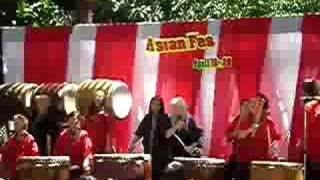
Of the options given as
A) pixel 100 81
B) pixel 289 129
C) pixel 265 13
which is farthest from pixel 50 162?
pixel 265 13

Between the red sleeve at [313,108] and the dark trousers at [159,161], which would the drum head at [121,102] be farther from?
the red sleeve at [313,108]

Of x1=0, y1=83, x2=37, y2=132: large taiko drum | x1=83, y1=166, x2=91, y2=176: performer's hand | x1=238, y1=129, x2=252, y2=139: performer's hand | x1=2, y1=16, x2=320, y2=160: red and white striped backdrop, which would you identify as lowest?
x1=83, y1=166, x2=91, y2=176: performer's hand

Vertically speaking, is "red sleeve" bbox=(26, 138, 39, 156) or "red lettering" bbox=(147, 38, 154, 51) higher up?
"red lettering" bbox=(147, 38, 154, 51)

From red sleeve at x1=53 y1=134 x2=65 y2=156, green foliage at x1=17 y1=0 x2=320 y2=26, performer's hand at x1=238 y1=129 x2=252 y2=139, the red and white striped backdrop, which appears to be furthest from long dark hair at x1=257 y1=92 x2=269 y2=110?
green foliage at x1=17 y1=0 x2=320 y2=26

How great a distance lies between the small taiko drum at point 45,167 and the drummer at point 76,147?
116 millimetres

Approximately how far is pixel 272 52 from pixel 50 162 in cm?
256

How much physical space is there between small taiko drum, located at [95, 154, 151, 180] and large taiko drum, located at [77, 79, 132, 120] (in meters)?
1.20

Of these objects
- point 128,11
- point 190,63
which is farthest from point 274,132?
point 128,11

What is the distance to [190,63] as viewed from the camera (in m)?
10.1

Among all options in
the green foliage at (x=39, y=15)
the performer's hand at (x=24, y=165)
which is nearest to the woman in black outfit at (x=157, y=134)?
the performer's hand at (x=24, y=165)

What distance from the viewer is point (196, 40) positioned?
33.1ft

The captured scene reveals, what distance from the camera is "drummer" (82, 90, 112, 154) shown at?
10.3 m

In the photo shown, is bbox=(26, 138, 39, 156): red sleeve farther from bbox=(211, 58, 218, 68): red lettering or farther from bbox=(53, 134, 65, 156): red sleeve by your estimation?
bbox=(211, 58, 218, 68): red lettering

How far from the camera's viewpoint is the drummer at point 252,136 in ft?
29.7
